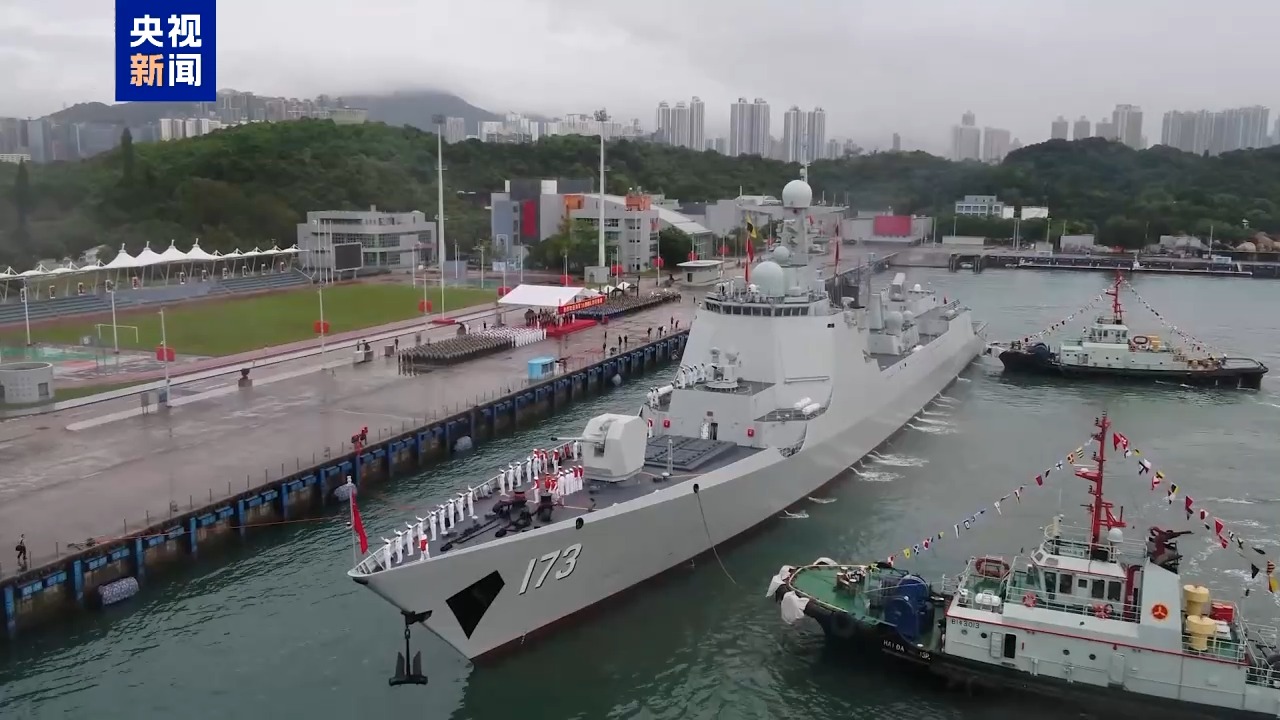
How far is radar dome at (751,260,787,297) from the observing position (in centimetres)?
2592

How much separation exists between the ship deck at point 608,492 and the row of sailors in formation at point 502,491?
12cm

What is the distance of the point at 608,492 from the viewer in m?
18.8

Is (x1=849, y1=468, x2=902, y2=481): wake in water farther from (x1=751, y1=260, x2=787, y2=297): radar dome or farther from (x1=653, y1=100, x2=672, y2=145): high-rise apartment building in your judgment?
(x1=653, y1=100, x2=672, y2=145): high-rise apartment building

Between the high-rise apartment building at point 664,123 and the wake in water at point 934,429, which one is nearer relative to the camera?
the wake in water at point 934,429

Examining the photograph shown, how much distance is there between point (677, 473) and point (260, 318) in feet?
118

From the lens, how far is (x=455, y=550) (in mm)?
15586

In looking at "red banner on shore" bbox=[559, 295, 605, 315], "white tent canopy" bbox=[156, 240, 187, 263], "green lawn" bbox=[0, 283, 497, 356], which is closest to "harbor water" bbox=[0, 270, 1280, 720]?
"green lawn" bbox=[0, 283, 497, 356]

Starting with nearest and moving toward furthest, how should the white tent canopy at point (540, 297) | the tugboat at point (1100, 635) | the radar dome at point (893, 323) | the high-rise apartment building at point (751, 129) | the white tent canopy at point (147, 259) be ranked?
1. the tugboat at point (1100, 635)
2. the radar dome at point (893, 323)
3. the white tent canopy at point (540, 297)
4. the white tent canopy at point (147, 259)
5. the high-rise apartment building at point (751, 129)

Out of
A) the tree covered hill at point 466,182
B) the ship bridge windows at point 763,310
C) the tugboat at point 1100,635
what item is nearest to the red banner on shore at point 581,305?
the tree covered hill at point 466,182

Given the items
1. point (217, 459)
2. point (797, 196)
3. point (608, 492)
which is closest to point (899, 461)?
point (797, 196)

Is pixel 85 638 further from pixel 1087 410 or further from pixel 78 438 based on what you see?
pixel 1087 410

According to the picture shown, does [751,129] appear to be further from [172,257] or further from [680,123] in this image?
[172,257]

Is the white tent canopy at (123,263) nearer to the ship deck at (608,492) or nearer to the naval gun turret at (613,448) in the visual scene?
the ship deck at (608,492)

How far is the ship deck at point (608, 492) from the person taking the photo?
15.9m
